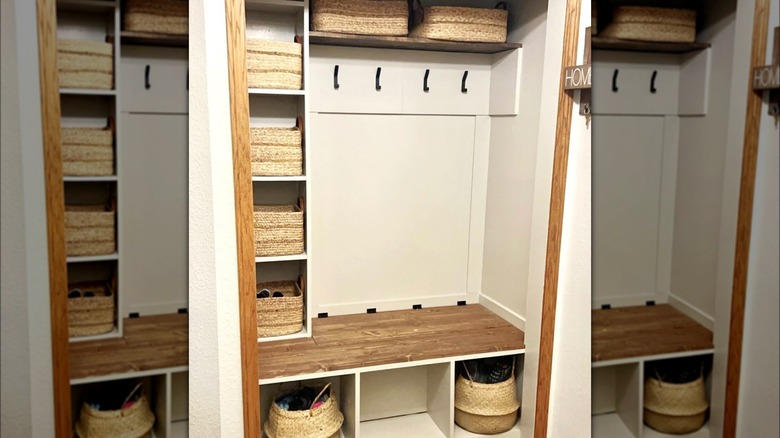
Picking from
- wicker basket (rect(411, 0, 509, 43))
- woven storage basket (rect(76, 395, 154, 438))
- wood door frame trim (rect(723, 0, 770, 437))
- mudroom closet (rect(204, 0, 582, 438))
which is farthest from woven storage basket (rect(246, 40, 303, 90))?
wood door frame trim (rect(723, 0, 770, 437))

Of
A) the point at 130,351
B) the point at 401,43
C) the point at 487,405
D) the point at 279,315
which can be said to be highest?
the point at 401,43

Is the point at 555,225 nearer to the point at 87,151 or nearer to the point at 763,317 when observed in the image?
the point at 763,317

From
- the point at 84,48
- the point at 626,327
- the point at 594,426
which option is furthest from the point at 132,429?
the point at 626,327

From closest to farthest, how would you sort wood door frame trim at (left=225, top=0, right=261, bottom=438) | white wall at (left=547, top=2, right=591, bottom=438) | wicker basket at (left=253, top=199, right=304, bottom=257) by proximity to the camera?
wood door frame trim at (left=225, top=0, right=261, bottom=438), white wall at (left=547, top=2, right=591, bottom=438), wicker basket at (left=253, top=199, right=304, bottom=257)

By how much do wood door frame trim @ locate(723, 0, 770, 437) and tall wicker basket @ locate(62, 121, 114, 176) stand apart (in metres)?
1.37

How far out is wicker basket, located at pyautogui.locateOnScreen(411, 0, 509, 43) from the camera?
2.55 m

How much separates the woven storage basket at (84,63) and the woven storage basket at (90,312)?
50cm

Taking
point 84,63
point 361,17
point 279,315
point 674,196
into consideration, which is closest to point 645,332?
point 674,196

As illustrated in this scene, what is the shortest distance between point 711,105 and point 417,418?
2.14 m

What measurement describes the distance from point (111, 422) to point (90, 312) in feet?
0.99

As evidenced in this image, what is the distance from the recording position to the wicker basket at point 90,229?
1.57 meters

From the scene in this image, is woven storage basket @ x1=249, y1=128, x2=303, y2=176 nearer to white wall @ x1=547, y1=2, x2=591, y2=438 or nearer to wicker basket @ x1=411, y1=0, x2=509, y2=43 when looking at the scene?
wicker basket @ x1=411, y1=0, x2=509, y2=43

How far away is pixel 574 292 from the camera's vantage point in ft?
6.98

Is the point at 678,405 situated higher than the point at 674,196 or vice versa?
the point at 674,196
